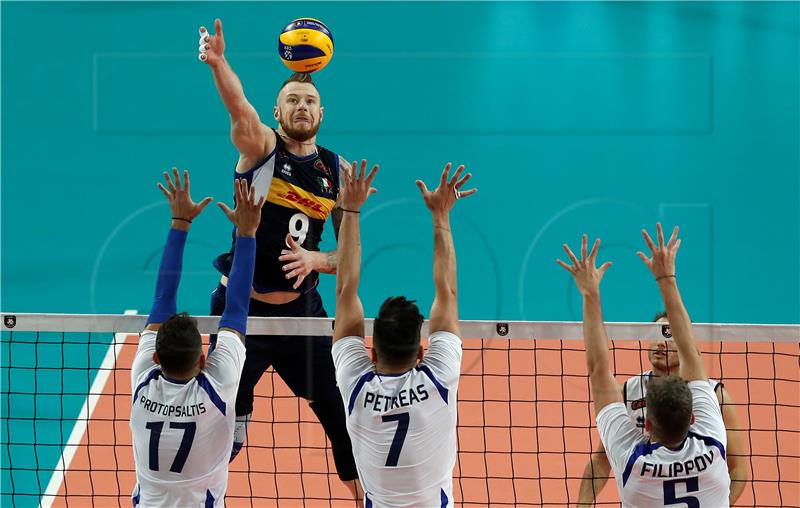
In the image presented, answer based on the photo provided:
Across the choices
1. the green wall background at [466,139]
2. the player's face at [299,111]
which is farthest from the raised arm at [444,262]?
the green wall background at [466,139]

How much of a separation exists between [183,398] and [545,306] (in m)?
8.49

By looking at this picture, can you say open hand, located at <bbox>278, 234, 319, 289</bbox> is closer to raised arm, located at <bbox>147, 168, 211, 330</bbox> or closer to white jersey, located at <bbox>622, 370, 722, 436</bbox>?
raised arm, located at <bbox>147, 168, 211, 330</bbox>

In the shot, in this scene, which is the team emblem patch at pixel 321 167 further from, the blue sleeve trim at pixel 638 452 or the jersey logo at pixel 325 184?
the blue sleeve trim at pixel 638 452

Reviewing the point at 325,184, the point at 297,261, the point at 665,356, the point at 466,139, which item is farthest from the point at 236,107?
the point at 466,139

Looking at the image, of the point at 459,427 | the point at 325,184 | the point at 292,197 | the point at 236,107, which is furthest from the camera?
the point at 459,427

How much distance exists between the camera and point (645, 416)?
592 cm

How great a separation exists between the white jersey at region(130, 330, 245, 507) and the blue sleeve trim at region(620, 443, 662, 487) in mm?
1622

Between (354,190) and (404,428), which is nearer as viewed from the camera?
(404,428)

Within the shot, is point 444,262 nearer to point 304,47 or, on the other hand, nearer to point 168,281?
point 168,281

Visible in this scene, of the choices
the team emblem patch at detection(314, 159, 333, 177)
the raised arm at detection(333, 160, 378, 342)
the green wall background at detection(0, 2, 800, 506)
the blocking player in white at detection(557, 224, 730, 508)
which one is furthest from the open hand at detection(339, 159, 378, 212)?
the green wall background at detection(0, 2, 800, 506)

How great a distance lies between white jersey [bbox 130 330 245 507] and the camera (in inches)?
163

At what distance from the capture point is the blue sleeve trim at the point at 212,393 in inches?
165

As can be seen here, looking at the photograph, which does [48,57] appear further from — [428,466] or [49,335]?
[428,466]

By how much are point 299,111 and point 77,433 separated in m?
3.92
